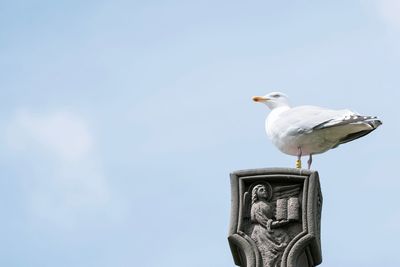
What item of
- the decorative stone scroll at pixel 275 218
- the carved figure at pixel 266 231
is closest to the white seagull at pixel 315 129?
the decorative stone scroll at pixel 275 218

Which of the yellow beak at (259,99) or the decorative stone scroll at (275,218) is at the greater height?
the yellow beak at (259,99)

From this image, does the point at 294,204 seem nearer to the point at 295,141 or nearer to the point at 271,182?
the point at 271,182

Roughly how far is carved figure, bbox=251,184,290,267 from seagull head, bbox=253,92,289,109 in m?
2.52

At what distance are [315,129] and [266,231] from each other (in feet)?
5.85

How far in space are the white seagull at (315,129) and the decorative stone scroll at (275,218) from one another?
1055 millimetres

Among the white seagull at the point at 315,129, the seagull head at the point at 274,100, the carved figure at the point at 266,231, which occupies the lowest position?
the carved figure at the point at 266,231

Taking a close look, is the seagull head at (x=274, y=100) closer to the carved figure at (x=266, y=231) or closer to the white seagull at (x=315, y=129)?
the white seagull at (x=315, y=129)

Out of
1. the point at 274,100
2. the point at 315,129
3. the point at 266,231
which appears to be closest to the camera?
the point at 266,231

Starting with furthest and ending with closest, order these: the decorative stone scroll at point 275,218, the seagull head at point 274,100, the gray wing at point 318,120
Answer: the seagull head at point 274,100, the gray wing at point 318,120, the decorative stone scroll at point 275,218

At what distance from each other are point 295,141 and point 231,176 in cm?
131

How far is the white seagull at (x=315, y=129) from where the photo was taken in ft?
51.0

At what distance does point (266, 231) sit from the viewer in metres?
14.4

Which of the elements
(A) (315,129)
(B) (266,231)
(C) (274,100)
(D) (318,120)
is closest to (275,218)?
(B) (266,231)

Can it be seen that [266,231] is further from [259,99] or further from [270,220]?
[259,99]
